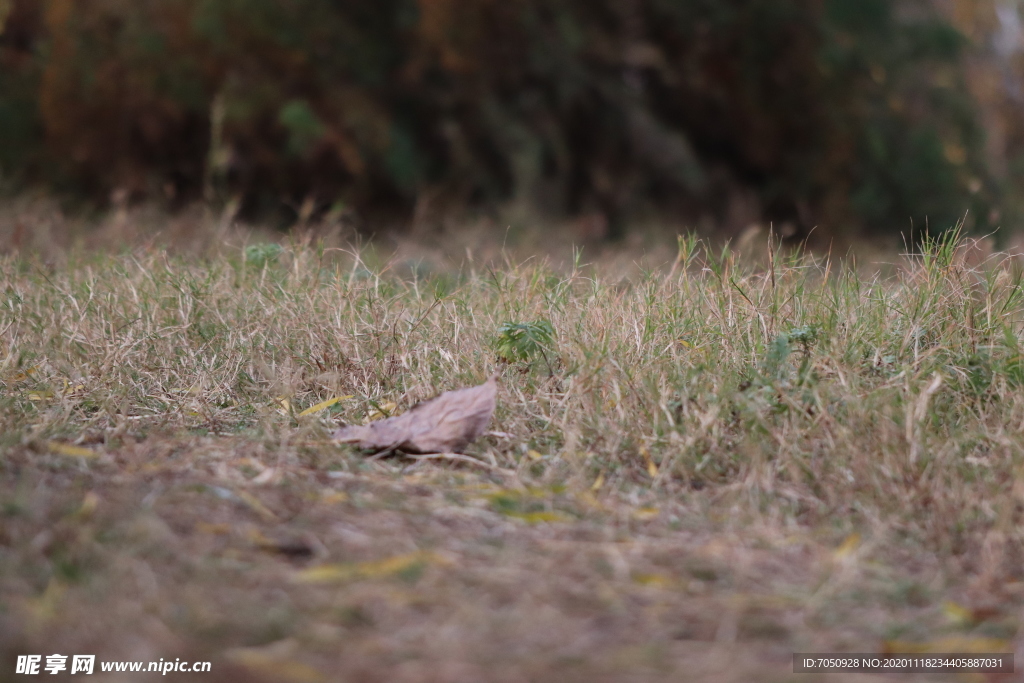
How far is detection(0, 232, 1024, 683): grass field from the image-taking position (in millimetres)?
1739

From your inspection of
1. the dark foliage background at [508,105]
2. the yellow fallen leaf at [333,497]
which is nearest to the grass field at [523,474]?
the yellow fallen leaf at [333,497]

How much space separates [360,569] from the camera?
1.91 m

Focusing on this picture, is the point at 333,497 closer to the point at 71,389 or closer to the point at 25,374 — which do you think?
the point at 71,389

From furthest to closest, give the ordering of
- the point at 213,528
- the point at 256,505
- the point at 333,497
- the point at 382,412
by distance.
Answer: the point at 382,412
the point at 333,497
the point at 256,505
the point at 213,528

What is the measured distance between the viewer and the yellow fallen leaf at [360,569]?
1.88 metres

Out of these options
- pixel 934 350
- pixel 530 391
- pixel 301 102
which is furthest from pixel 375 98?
pixel 934 350

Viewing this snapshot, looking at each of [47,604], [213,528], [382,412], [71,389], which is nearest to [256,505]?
[213,528]

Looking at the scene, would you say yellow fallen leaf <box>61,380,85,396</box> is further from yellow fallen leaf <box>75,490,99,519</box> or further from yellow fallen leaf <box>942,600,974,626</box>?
yellow fallen leaf <box>942,600,974,626</box>

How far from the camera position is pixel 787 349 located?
2885 mm

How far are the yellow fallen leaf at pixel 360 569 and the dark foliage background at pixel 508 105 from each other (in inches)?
260

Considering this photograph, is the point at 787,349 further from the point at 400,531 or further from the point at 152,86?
the point at 152,86

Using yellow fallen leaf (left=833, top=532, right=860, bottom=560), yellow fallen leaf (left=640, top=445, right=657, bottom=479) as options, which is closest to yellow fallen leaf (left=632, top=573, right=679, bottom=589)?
yellow fallen leaf (left=833, top=532, right=860, bottom=560)

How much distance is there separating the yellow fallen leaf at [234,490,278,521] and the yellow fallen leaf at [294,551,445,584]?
0.95 feet

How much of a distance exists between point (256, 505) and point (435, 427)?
27.7 inches
